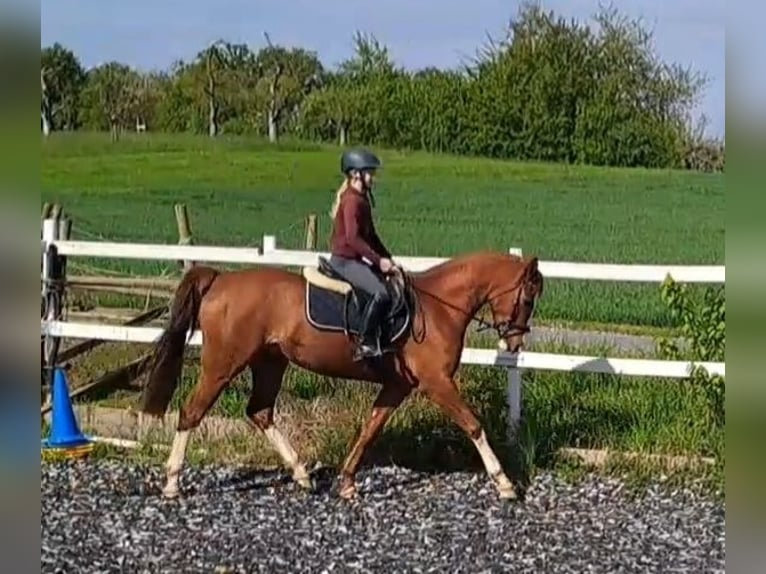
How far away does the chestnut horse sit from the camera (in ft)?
23.3

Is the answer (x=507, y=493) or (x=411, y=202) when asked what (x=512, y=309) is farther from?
(x=411, y=202)

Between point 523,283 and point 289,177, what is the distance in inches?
156

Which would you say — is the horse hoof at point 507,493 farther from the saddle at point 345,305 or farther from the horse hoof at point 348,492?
the saddle at point 345,305

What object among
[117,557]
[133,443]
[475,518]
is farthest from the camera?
[133,443]

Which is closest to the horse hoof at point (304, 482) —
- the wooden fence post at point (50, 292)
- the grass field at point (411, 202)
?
the wooden fence post at point (50, 292)

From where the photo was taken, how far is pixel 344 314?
709 cm

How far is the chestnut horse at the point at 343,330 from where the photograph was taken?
710cm

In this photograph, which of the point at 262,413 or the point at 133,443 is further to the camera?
the point at 133,443

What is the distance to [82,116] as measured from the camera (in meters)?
9.40

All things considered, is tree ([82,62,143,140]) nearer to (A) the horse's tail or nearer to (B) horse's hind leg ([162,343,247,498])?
(A) the horse's tail

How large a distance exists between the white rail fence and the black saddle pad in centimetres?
105
